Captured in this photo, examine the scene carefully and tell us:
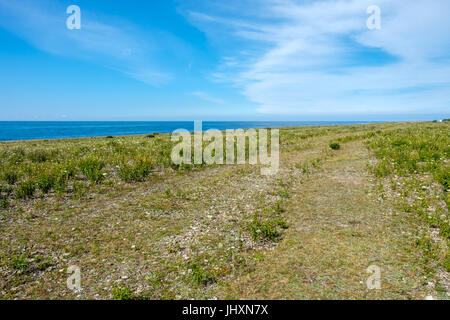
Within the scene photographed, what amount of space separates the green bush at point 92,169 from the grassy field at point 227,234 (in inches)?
5.1

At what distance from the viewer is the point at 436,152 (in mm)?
20250

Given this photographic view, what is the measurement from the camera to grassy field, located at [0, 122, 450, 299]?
7203 millimetres

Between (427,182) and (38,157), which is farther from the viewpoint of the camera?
(38,157)

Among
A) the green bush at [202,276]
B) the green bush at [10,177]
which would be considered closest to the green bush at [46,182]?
the green bush at [10,177]

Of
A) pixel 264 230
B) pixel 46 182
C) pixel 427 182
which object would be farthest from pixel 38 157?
pixel 427 182

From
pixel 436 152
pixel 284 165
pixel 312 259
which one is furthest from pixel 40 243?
pixel 436 152

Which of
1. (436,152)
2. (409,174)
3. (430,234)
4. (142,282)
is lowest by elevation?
(142,282)

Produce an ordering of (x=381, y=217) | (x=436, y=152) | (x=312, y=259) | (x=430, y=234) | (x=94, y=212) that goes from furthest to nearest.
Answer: (x=436, y=152), (x=94, y=212), (x=381, y=217), (x=430, y=234), (x=312, y=259)

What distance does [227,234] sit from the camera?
411 inches

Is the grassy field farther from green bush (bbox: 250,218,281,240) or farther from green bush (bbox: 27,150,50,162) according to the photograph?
green bush (bbox: 27,150,50,162)

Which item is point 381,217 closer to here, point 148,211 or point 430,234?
point 430,234

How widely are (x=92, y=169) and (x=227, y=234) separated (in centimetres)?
1463

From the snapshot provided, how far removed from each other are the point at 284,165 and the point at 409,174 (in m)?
10.2

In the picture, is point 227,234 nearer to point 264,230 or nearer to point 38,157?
point 264,230
